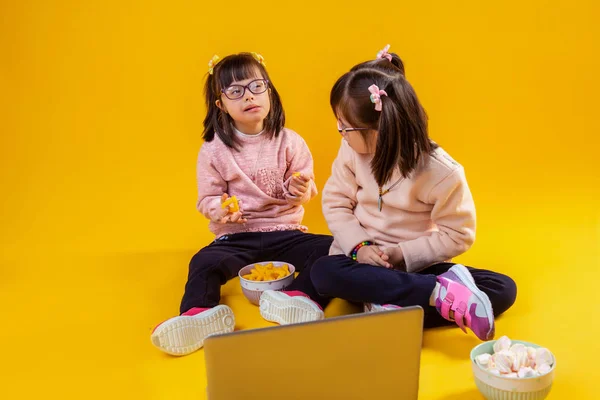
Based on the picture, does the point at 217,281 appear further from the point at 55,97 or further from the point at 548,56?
the point at 548,56

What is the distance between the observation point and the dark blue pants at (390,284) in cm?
171

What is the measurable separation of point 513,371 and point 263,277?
757 mm

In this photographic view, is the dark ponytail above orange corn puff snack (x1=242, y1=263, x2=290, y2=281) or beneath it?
above

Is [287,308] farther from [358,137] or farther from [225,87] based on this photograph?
[225,87]

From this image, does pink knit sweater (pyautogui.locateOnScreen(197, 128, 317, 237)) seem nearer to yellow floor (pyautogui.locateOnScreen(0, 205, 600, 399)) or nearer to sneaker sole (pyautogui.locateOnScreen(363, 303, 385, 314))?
yellow floor (pyautogui.locateOnScreen(0, 205, 600, 399))

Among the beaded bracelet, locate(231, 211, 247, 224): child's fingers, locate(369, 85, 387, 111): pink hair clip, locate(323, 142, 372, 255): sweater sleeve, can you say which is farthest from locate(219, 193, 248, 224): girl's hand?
locate(369, 85, 387, 111): pink hair clip

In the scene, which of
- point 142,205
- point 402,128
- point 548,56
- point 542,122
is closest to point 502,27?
point 548,56

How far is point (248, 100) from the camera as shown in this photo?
206 centimetres

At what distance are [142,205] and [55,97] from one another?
0.61m

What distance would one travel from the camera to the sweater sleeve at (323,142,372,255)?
1.88m

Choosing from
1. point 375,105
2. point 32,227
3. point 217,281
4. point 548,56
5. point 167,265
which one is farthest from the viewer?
point 548,56

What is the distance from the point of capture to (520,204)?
253 cm

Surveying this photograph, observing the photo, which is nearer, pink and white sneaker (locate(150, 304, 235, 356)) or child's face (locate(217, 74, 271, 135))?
pink and white sneaker (locate(150, 304, 235, 356))

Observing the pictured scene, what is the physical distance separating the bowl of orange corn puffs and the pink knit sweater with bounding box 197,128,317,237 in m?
0.19
